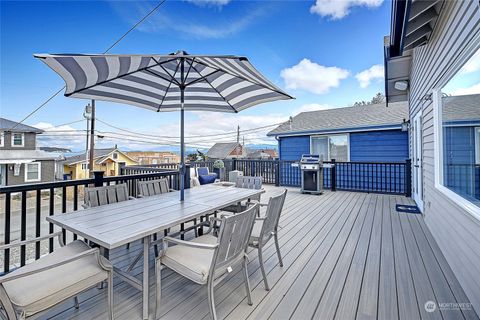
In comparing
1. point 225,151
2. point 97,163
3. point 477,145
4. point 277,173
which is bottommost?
point 277,173

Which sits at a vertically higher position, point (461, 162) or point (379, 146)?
point (379, 146)

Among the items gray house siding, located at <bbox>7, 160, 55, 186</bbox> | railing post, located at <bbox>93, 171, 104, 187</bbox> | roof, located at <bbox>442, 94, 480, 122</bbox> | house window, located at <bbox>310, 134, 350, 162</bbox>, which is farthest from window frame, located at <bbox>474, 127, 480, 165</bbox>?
gray house siding, located at <bbox>7, 160, 55, 186</bbox>

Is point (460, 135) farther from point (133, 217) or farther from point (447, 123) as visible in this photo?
point (133, 217)

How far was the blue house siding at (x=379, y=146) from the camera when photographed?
24.7 ft

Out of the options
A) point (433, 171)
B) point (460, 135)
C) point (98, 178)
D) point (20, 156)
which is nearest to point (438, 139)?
point (433, 171)

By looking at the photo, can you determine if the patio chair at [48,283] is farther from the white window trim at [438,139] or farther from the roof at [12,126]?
the roof at [12,126]

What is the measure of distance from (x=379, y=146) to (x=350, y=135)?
3.38ft

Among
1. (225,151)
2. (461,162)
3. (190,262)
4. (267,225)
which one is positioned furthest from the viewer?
(225,151)

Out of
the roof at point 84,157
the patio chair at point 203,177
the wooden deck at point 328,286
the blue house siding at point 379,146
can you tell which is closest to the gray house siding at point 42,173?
the roof at point 84,157

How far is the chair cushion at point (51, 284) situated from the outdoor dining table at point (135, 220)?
0.68 feet

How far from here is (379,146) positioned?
782 cm

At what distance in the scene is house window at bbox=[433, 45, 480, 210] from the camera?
6.71 ft

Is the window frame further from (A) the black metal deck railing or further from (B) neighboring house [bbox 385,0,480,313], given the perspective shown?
(A) the black metal deck railing

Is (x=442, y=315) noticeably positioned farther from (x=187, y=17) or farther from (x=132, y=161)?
(x=132, y=161)
